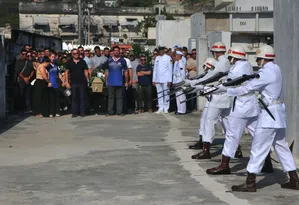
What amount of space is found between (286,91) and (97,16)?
7183 cm

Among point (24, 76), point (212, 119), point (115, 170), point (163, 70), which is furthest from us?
point (163, 70)

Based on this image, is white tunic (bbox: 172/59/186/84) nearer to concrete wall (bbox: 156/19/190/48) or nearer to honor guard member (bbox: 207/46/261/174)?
honor guard member (bbox: 207/46/261/174)

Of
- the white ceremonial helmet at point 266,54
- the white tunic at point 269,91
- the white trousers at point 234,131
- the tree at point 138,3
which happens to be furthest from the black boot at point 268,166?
the tree at point 138,3

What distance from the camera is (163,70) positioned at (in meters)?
19.4

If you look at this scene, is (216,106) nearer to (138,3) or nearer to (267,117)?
(267,117)

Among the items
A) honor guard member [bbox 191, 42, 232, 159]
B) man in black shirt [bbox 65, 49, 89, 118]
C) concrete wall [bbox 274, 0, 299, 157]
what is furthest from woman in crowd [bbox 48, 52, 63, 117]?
honor guard member [bbox 191, 42, 232, 159]

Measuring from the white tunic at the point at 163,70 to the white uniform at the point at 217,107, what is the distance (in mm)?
7665

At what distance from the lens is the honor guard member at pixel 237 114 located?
9.92m

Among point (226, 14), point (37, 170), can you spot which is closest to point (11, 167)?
point (37, 170)

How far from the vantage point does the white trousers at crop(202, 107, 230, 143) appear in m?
11.4

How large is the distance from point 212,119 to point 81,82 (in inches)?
307

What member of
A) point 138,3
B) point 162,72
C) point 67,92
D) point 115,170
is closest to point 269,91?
point 115,170

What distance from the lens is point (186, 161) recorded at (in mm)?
11562

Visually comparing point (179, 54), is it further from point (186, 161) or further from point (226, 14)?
point (186, 161)
